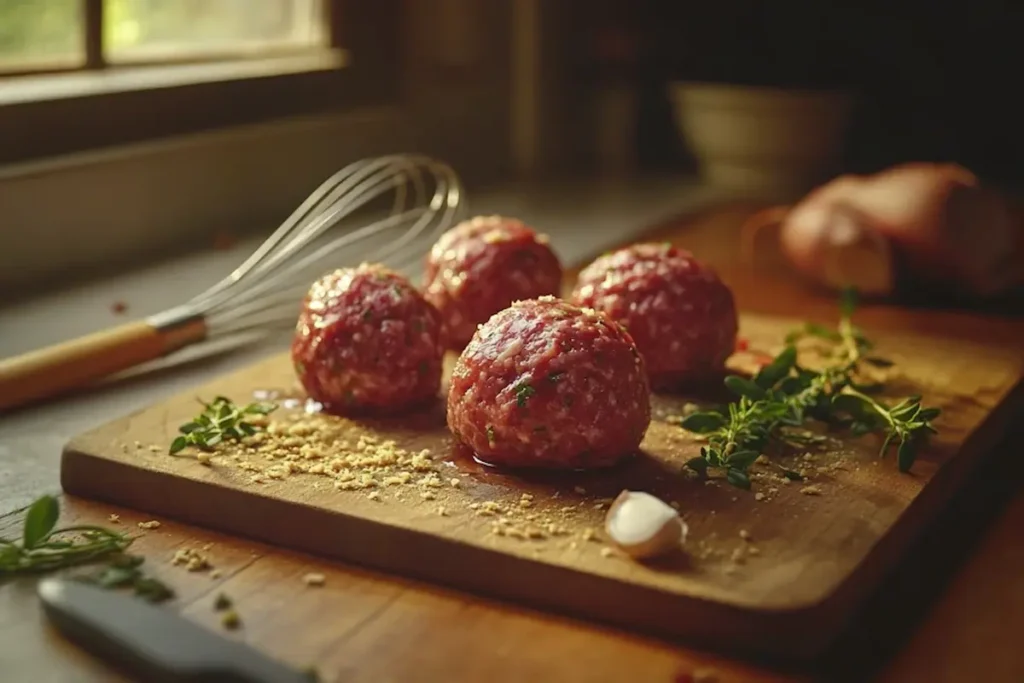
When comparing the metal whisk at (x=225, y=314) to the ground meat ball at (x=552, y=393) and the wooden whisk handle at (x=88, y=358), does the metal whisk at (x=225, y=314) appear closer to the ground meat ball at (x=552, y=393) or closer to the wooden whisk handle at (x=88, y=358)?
the wooden whisk handle at (x=88, y=358)

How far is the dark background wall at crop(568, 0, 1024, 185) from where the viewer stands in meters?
2.22

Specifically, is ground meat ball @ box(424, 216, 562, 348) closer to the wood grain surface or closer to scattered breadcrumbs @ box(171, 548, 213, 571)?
the wood grain surface

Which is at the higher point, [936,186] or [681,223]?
[936,186]

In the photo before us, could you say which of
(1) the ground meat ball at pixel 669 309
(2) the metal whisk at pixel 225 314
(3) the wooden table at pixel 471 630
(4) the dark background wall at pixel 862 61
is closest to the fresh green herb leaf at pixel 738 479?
(3) the wooden table at pixel 471 630

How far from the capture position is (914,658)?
0.75 metres

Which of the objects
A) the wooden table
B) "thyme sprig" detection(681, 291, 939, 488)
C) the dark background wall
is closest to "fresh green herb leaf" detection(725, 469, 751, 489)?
"thyme sprig" detection(681, 291, 939, 488)

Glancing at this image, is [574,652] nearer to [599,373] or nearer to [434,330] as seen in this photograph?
[599,373]

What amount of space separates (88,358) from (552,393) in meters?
0.44

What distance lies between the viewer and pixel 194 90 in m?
1.68

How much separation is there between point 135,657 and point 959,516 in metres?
0.59

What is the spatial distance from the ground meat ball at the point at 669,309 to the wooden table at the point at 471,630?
27 cm

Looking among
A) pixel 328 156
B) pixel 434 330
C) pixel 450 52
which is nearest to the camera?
pixel 434 330

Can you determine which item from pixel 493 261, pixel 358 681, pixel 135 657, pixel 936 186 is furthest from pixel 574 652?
pixel 936 186

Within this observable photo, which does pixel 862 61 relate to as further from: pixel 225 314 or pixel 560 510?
pixel 560 510
